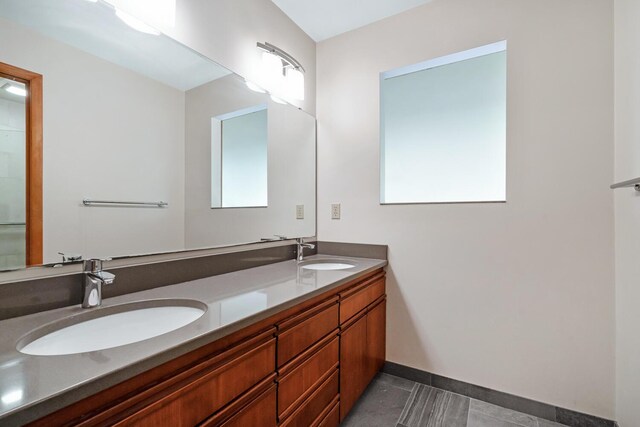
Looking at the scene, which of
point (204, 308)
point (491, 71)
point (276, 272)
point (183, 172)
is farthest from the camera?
point (491, 71)

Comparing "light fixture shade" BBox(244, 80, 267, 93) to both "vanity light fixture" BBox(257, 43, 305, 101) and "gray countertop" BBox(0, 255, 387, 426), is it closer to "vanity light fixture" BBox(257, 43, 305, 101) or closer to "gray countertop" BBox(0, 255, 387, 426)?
"vanity light fixture" BBox(257, 43, 305, 101)

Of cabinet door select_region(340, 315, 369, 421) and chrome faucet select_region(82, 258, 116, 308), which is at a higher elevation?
chrome faucet select_region(82, 258, 116, 308)

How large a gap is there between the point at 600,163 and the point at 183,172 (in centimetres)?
205

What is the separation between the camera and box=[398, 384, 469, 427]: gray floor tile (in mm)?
1517

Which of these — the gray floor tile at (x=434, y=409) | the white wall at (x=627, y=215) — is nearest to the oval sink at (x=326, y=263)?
the gray floor tile at (x=434, y=409)

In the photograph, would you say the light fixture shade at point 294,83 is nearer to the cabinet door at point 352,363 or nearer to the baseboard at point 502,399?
the cabinet door at point 352,363

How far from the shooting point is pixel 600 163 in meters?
1.42

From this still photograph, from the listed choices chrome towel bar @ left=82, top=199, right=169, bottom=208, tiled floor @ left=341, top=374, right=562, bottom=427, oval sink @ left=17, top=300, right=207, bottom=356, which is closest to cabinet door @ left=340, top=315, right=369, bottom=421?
tiled floor @ left=341, top=374, right=562, bottom=427

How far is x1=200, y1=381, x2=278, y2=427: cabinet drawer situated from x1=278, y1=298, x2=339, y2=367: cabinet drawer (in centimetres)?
11

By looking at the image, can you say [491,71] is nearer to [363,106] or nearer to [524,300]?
[363,106]

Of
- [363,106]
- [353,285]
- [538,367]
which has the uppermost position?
[363,106]

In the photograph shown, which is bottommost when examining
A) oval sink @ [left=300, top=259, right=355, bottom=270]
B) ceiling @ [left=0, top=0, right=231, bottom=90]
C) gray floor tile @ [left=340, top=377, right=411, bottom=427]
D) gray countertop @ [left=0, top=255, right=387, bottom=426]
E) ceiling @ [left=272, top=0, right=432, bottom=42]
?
gray floor tile @ [left=340, top=377, right=411, bottom=427]

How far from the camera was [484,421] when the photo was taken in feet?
4.99

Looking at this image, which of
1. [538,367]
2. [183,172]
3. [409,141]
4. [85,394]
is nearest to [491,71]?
[409,141]
